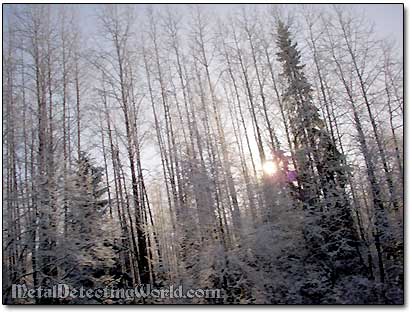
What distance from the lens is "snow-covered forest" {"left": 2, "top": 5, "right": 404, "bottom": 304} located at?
3645 mm

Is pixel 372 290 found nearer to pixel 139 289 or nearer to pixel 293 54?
pixel 139 289

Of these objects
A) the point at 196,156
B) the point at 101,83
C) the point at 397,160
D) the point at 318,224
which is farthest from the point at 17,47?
the point at 397,160

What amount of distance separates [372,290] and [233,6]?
296 cm

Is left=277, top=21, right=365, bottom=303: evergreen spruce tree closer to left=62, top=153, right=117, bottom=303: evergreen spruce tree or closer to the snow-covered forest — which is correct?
the snow-covered forest

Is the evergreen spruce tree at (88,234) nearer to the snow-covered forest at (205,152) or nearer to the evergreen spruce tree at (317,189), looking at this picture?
the snow-covered forest at (205,152)

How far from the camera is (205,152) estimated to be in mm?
4203

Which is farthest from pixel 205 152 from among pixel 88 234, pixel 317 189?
pixel 88 234

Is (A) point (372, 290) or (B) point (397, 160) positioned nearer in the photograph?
(A) point (372, 290)

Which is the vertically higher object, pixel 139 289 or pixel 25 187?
pixel 25 187

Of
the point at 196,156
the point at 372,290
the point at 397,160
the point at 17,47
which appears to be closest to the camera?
the point at 372,290

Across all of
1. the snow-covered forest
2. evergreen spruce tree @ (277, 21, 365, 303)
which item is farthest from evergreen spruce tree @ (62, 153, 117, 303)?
evergreen spruce tree @ (277, 21, 365, 303)

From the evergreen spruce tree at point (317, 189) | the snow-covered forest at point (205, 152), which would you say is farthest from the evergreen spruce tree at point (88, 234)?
the evergreen spruce tree at point (317, 189)

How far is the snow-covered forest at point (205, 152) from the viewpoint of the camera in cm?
364

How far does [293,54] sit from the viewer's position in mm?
4348
